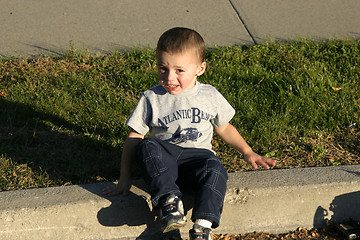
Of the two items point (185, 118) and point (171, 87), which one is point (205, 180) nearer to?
point (185, 118)

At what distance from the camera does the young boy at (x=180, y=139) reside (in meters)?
2.64

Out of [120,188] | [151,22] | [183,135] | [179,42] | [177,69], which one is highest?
[179,42]

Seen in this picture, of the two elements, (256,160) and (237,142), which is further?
(237,142)

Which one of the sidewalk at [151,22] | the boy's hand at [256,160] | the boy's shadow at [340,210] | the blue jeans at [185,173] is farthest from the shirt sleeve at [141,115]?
the sidewalk at [151,22]

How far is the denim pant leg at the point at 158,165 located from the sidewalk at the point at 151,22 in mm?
1986

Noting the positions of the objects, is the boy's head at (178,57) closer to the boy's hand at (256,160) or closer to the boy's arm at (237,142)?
the boy's arm at (237,142)

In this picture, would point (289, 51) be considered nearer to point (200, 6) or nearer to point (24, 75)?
point (200, 6)

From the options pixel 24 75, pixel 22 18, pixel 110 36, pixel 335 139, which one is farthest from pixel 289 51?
pixel 22 18

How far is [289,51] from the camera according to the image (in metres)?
4.55

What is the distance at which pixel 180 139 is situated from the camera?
2957mm

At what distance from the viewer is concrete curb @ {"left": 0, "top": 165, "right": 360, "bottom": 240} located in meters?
2.77

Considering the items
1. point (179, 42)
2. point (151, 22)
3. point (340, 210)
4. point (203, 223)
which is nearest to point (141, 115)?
point (179, 42)

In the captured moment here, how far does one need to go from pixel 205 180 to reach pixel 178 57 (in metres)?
0.68

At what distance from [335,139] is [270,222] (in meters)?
0.92
